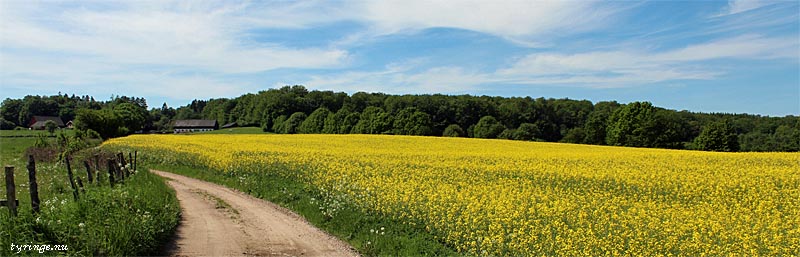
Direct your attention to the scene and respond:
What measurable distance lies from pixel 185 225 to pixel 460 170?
34.2 feet

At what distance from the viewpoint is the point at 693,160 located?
80.1ft

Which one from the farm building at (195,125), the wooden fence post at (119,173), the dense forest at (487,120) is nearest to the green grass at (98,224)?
the wooden fence post at (119,173)

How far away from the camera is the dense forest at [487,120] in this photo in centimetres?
5912

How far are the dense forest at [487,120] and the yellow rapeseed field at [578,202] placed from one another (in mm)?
38581

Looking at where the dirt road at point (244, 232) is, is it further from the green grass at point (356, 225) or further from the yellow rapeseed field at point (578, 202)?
the yellow rapeseed field at point (578, 202)

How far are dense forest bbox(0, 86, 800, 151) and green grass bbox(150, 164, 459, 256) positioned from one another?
5065cm

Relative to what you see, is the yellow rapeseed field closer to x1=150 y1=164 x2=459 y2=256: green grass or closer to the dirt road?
x1=150 y1=164 x2=459 y2=256: green grass

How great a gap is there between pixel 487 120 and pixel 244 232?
69.9 metres

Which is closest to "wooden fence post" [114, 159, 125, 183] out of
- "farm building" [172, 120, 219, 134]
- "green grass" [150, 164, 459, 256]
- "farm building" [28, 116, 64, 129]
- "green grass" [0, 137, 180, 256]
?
"green grass" [0, 137, 180, 256]

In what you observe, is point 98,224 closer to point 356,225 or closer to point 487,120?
point 356,225

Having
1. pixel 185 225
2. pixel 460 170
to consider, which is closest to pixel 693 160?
pixel 460 170

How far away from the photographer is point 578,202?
12.6 metres

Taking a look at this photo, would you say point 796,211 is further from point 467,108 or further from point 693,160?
point 467,108

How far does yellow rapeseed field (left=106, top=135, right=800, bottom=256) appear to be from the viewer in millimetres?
9258
